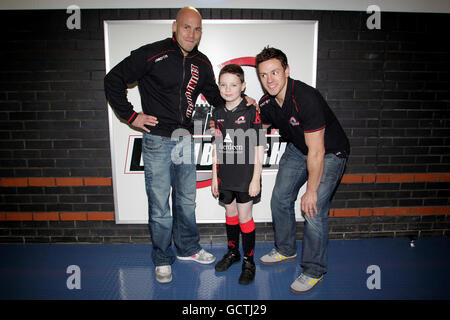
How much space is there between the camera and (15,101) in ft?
8.64

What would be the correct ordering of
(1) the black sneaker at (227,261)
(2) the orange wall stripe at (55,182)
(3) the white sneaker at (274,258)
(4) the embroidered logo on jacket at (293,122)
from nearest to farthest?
(4) the embroidered logo on jacket at (293,122), (1) the black sneaker at (227,261), (3) the white sneaker at (274,258), (2) the orange wall stripe at (55,182)

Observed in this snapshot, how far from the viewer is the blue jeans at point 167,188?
2160 millimetres

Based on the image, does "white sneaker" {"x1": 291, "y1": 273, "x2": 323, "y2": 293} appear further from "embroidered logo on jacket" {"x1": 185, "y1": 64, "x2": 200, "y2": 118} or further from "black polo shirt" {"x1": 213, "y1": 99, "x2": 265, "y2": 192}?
"embroidered logo on jacket" {"x1": 185, "y1": 64, "x2": 200, "y2": 118}

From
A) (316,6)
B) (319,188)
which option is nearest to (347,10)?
(316,6)

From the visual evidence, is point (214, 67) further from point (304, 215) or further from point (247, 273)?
point (247, 273)

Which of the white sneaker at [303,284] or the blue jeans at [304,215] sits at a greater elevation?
the blue jeans at [304,215]

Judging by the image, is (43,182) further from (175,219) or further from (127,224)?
(175,219)

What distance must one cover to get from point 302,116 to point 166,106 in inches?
43.3

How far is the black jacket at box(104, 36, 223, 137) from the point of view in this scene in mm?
2059

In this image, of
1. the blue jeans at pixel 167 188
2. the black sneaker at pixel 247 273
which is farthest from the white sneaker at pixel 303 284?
the blue jeans at pixel 167 188

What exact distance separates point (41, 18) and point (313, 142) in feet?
9.33

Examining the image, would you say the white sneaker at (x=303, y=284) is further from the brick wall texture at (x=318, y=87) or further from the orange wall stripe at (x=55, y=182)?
the orange wall stripe at (x=55, y=182)

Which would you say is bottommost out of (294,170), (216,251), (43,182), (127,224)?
(216,251)

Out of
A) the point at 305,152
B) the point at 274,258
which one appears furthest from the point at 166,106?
the point at 274,258
